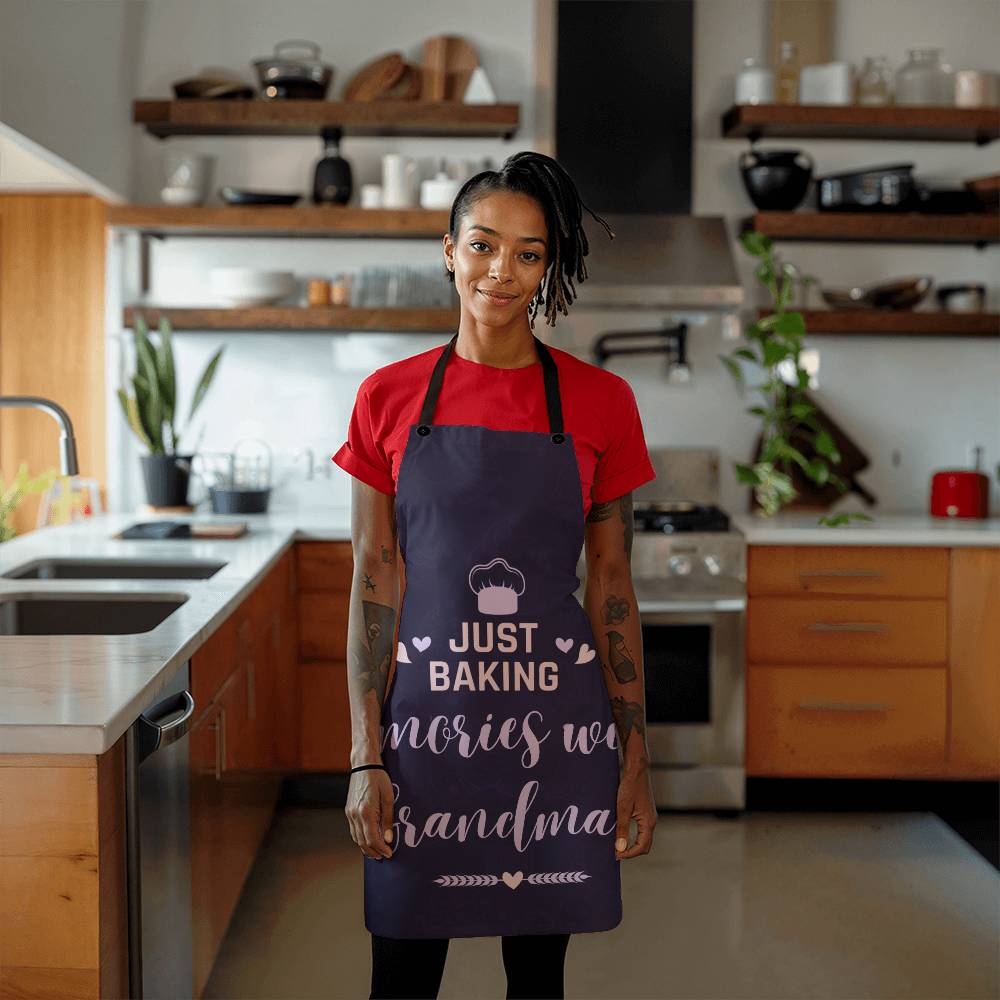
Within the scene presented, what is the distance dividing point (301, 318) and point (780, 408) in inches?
63.2

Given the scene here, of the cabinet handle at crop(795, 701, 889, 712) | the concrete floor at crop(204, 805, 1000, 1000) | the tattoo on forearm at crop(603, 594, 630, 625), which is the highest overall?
the tattoo on forearm at crop(603, 594, 630, 625)

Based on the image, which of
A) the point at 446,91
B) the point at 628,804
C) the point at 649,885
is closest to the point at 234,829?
the point at 649,885

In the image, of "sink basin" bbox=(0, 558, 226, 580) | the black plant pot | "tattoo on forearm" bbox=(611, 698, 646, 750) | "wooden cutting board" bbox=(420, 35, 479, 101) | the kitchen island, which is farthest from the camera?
"wooden cutting board" bbox=(420, 35, 479, 101)

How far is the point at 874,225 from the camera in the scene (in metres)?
4.26

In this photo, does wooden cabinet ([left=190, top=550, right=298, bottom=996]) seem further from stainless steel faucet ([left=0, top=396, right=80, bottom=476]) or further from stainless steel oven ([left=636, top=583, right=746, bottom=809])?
stainless steel oven ([left=636, top=583, right=746, bottom=809])

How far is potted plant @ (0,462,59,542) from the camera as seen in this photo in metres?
3.97

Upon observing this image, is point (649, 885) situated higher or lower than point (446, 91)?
lower

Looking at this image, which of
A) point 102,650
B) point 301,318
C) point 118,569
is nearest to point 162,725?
point 102,650

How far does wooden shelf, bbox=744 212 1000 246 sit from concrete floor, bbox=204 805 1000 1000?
1883mm

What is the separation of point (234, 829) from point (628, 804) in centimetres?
142

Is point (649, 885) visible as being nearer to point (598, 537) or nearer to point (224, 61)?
point (598, 537)

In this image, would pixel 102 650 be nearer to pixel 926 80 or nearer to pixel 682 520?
pixel 682 520

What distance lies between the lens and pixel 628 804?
67.1 inches

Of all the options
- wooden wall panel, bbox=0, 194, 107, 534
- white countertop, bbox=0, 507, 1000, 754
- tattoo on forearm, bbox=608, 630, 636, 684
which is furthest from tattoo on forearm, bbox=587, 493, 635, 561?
wooden wall panel, bbox=0, 194, 107, 534
